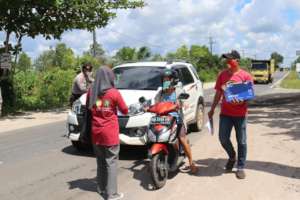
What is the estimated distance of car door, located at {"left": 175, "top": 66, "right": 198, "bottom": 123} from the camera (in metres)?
11.4

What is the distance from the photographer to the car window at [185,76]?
1144 cm

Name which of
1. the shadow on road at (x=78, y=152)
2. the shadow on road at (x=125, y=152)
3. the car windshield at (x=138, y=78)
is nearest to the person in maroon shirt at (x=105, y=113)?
the shadow on road at (x=125, y=152)

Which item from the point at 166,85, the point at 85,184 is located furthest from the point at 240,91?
the point at 85,184

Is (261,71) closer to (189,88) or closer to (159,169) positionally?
(189,88)

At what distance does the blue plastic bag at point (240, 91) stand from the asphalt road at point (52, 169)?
1.77 m

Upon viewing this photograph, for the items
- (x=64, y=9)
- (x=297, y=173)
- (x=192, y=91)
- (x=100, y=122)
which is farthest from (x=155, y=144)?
(x=64, y=9)

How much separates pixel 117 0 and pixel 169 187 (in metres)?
15.0

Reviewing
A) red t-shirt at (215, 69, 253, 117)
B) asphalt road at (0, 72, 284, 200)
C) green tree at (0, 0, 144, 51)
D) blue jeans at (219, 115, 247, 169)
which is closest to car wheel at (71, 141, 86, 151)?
asphalt road at (0, 72, 284, 200)

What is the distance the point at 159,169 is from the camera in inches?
276

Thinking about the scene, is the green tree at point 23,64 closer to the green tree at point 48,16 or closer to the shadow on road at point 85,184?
the green tree at point 48,16

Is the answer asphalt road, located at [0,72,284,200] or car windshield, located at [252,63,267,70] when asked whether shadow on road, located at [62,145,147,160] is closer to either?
asphalt road, located at [0,72,284,200]

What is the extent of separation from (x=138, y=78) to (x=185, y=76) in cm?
173

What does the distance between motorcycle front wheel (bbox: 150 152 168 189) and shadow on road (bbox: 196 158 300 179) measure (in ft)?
2.85

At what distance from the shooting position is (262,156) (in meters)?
9.07
